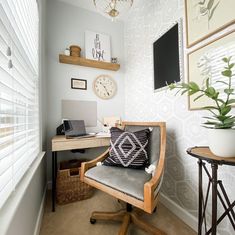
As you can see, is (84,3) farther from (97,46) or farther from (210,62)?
(210,62)

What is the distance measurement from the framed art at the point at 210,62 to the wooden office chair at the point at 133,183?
1.55 ft

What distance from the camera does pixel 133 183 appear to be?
106cm

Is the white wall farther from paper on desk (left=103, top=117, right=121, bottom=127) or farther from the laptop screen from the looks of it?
the laptop screen

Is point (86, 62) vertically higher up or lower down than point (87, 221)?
higher up

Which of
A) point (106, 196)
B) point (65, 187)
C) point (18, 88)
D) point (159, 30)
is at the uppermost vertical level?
point (159, 30)

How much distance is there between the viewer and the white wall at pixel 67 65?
2006mm

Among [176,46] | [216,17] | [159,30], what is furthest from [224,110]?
[159,30]

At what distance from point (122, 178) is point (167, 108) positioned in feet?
2.82

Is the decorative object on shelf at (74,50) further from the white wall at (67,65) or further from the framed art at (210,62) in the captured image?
the framed art at (210,62)

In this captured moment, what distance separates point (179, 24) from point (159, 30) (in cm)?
31

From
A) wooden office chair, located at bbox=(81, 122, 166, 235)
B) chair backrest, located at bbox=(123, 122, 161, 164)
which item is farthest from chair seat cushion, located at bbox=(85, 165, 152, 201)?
chair backrest, located at bbox=(123, 122, 161, 164)

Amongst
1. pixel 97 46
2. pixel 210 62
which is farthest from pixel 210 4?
pixel 97 46

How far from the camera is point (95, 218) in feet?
4.30

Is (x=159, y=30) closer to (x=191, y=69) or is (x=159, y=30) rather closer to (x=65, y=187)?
(x=191, y=69)
